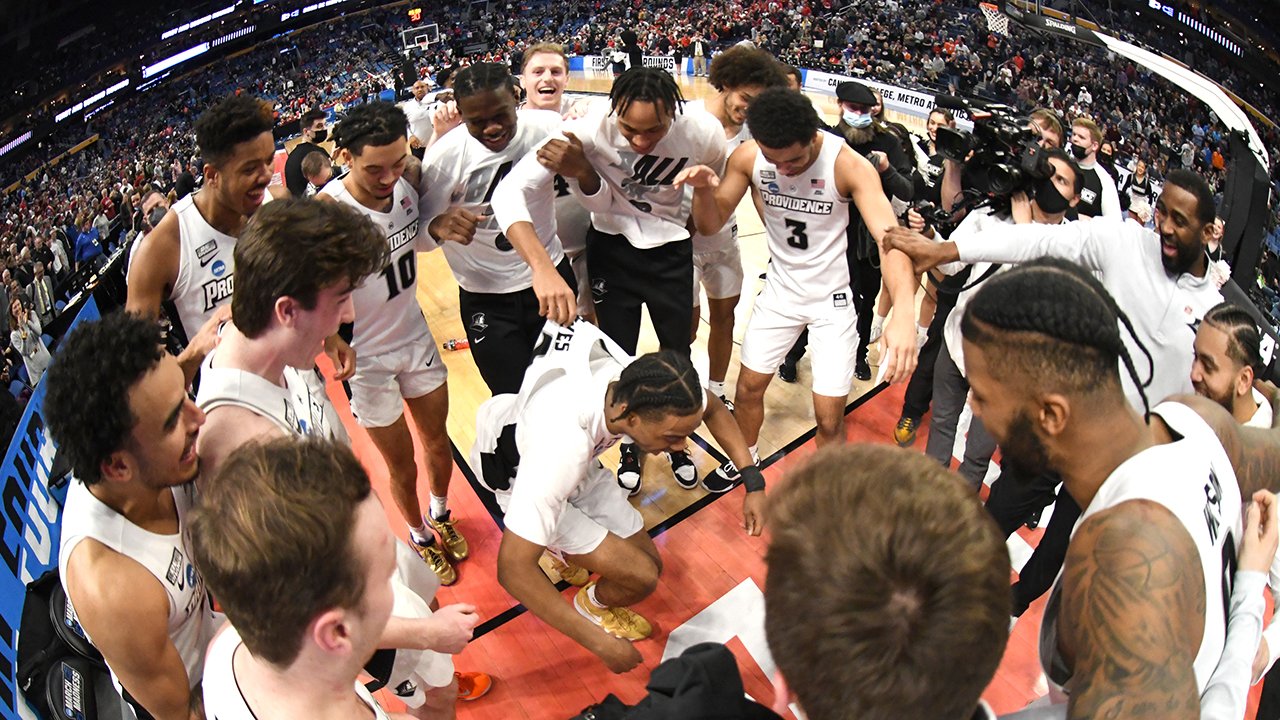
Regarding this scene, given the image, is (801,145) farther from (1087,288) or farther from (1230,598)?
(1230,598)

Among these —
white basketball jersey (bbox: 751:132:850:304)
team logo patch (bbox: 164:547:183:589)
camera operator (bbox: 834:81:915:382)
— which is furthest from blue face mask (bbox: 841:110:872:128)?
team logo patch (bbox: 164:547:183:589)

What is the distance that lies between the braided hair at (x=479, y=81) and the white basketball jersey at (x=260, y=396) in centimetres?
170

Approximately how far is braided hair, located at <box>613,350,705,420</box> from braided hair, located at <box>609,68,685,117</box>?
1376mm

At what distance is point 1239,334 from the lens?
9.50 ft

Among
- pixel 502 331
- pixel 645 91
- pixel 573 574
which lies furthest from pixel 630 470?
pixel 645 91

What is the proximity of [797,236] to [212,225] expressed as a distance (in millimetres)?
2830

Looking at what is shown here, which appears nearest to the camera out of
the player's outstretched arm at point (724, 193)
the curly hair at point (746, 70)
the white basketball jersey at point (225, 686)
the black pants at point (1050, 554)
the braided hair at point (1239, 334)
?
the white basketball jersey at point (225, 686)

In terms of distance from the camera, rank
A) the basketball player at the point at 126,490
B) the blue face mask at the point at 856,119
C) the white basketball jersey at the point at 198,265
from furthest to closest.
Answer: the blue face mask at the point at 856,119 → the white basketball jersey at the point at 198,265 → the basketball player at the point at 126,490

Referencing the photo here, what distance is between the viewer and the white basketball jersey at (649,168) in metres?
3.84

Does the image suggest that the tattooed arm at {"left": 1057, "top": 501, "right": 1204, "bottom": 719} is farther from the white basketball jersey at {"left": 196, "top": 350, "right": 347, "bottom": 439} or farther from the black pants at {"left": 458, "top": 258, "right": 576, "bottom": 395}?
the black pants at {"left": 458, "top": 258, "right": 576, "bottom": 395}

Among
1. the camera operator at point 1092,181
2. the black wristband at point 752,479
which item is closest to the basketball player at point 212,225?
the black wristband at point 752,479

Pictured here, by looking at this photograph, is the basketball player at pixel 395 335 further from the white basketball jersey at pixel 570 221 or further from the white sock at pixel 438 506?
the white basketball jersey at pixel 570 221

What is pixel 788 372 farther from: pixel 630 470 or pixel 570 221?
pixel 570 221

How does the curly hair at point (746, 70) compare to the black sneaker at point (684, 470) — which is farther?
the black sneaker at point (684, 470)
